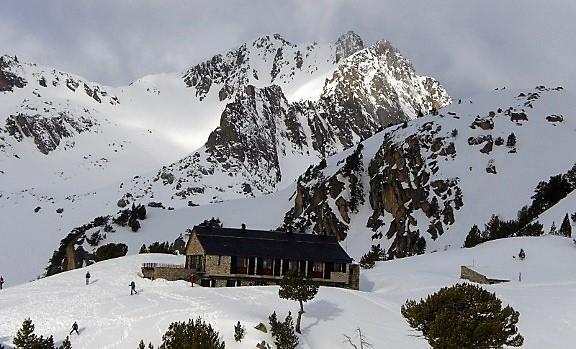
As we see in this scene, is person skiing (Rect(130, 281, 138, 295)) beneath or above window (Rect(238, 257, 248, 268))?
beneath

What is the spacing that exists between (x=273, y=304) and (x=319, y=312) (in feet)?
11.7

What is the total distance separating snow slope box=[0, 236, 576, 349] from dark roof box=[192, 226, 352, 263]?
4.75m

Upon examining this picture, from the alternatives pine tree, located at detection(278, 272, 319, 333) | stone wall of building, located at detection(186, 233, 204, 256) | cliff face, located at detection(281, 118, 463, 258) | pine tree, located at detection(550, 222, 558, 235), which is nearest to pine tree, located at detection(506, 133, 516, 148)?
cliff face, located at detection(281, 118, 463, 258)

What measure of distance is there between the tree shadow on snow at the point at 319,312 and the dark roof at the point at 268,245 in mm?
11836

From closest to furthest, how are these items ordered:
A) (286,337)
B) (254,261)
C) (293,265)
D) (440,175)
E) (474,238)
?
(286,337), (254,261), (293,265), (474,238), (440,175)

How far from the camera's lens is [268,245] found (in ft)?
204

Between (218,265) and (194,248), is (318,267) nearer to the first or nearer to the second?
(218,265)

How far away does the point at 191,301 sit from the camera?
4769 centimetres

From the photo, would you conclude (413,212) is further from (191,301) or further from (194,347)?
(194,347)

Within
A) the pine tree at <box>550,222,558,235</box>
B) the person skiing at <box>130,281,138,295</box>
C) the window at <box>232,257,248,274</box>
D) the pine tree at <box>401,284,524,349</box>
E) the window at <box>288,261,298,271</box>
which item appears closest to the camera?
the pine tree at <box>401,284,524,349</box>

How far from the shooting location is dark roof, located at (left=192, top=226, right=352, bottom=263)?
59.4 meters

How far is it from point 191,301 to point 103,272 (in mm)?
18651

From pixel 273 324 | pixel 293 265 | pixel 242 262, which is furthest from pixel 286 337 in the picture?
pixel 293 265

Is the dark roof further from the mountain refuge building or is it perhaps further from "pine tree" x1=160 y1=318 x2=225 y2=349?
"pine tree" x1=160 y1=318 x2=225 y2=349
